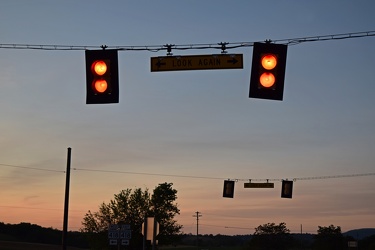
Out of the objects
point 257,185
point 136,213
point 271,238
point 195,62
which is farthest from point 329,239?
point 195,62

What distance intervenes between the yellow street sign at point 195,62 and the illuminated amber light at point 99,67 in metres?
1.24

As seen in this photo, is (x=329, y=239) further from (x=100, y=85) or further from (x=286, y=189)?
(x=100, y=85)

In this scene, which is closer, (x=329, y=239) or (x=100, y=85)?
(x=100, y=85)

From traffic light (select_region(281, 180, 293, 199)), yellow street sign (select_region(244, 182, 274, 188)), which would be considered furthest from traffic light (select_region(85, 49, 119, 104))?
yellow street sign (select_region(244, 182, 274, 188))

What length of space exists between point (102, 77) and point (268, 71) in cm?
364

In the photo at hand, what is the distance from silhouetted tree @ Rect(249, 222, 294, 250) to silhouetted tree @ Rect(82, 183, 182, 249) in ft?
280

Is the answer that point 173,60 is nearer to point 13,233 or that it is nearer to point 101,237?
point 101,237

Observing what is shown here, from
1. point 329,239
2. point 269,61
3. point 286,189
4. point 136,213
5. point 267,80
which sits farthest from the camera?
point 329,239

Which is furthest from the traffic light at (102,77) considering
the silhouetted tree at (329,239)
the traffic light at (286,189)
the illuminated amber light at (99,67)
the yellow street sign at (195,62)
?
the silhouetted tree at (329,239)

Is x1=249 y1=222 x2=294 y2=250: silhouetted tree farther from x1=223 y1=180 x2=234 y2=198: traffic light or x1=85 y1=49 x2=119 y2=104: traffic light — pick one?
x1=85 y1=49 x2=119 y2=104: traffic light

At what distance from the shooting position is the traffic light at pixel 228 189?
38.4 meters

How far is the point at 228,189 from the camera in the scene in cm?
3862

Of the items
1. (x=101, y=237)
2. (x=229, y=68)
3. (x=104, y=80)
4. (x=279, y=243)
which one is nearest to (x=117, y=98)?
(x=104, y=80)

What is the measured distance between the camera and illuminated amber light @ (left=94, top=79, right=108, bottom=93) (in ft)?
45.1
